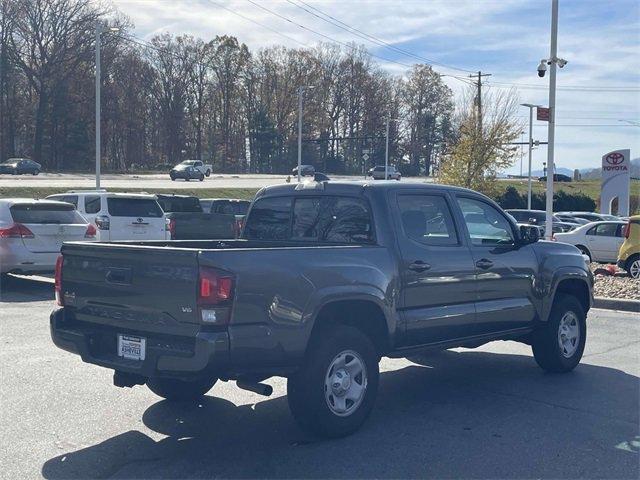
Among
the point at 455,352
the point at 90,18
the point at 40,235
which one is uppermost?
the point at 90,18

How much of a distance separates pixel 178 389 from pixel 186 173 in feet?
182

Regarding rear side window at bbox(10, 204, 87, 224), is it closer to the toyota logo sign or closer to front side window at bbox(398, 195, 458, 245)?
front side window at bbox(398, 195, 458, 245)

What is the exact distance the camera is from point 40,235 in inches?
562

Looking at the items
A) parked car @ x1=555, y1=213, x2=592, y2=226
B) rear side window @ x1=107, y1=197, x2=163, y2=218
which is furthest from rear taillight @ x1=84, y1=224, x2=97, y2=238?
parked car @ x1=555, y1=213, x2=592, y2=226

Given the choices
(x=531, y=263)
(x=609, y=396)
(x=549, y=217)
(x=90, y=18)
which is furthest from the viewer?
(x=90, y=18)

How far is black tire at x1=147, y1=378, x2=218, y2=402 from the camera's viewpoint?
22.6ft

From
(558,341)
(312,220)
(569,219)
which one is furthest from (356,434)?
(569,219)

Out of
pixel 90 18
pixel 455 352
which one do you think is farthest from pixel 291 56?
pixel 455 352

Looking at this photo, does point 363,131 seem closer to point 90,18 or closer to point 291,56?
point 291,56

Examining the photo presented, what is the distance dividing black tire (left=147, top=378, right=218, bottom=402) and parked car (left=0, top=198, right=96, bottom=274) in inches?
314

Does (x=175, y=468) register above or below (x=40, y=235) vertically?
below

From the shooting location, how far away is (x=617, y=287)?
15602 mm

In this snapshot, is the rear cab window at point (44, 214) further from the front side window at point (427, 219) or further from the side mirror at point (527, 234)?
the side mirror at point (527, 234)

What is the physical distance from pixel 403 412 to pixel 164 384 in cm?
206
